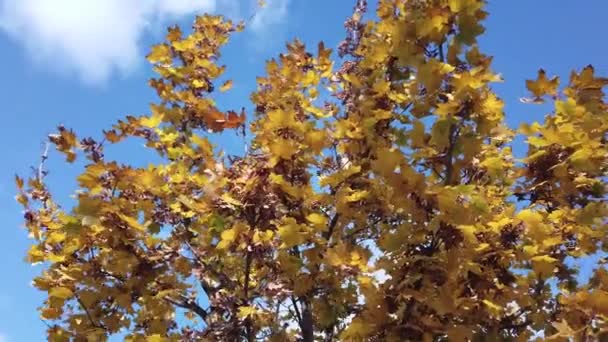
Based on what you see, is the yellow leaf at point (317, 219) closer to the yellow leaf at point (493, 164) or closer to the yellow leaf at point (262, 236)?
the yellow leaf at point (262, 236)

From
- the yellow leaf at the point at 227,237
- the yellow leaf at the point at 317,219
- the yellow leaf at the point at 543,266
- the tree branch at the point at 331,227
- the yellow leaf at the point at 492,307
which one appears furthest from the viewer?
the tree branch at the point at 331,227

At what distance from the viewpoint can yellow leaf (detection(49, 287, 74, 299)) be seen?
4500 mm

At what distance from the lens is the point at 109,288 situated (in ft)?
14.9

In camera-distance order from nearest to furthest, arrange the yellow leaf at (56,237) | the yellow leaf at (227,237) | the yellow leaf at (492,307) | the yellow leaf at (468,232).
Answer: the yellow leaf at (468,232) < the yellow leaf at (492,307) < the yellow leaf at (227,237) < the yellow leaf at (56,237)

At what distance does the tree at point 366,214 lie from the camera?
3.13 metres

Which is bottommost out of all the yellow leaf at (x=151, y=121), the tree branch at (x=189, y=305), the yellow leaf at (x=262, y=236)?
the yellow leaf at (x=262, y=236)

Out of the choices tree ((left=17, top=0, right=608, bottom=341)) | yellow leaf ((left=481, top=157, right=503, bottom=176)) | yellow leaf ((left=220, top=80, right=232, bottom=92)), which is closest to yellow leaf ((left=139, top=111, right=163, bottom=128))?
tree ((left=17, top=0, right=608, bottom=341))

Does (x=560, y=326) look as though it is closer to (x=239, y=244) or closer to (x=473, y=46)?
(x=473, y=46)

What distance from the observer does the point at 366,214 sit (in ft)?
13.3

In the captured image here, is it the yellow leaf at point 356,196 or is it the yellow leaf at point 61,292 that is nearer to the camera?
the yellow leaf at point 356,196

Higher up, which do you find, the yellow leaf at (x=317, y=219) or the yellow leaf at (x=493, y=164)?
the yellow leaf at (x=317, y=219)

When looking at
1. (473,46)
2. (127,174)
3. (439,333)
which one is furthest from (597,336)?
(127,174)

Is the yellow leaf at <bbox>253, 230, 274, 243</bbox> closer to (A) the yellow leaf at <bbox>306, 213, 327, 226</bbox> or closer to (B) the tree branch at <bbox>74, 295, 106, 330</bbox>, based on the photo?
(A) the yellow leaf at <bbox>306, 213, 327, 226</bbox>

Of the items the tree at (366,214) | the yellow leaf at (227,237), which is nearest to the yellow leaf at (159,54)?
the tree at (366,214)
